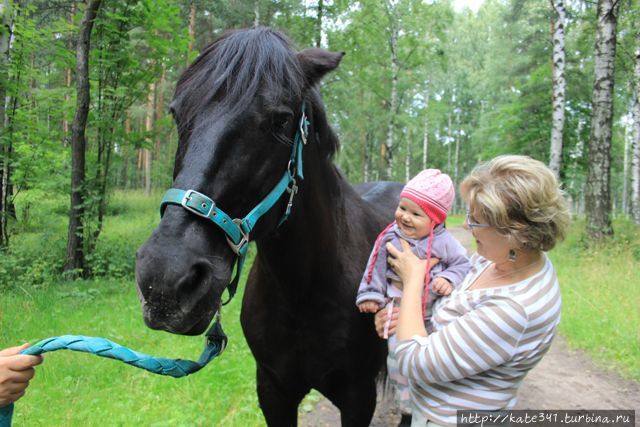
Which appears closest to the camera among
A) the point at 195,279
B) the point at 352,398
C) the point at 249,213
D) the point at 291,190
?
the point at 195,279

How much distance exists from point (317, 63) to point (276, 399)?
1952mm

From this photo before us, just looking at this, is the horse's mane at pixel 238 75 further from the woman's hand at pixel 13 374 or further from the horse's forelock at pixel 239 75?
the woman's hand at pixel 13 374

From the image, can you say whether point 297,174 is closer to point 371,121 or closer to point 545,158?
point 545,158

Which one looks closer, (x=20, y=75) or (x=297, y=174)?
(x=297, y=174)

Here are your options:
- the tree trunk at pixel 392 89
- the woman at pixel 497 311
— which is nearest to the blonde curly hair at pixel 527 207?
the woman at pixel 497 311

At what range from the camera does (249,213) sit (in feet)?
5.45

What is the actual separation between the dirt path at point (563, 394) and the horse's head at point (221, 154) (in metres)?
2.79

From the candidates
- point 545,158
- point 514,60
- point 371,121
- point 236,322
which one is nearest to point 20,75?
point 236,322

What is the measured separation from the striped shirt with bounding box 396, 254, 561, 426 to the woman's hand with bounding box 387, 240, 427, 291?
20 centimetres

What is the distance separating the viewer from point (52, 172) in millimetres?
8141

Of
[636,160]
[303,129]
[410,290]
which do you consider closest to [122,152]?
[303,129]

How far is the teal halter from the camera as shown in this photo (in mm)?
1466

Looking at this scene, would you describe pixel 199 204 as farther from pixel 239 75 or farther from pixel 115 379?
pixel 115 379

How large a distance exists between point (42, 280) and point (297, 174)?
23.0ft
